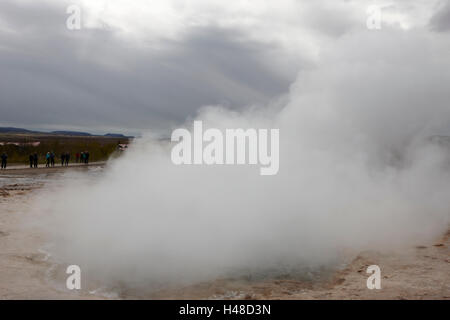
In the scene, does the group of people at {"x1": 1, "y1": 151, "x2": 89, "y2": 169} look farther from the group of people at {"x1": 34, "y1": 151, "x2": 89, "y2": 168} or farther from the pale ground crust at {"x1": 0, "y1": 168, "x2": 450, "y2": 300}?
the pale ground crust at {"x1": 0, "y1": 168, "x2": 450, "y2": 300}

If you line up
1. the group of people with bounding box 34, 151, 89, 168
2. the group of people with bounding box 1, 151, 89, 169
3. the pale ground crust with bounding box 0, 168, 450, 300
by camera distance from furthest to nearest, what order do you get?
the group of people with bounding box 34, 151, 89, 168 → the group of people with bounding box 1, 151, 89, 169 → the pale ground crust with bounding box 0, 168, 450, 300

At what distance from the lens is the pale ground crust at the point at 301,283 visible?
4730mm

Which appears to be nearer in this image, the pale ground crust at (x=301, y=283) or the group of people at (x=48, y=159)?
the pale ground crust at (x=301, y=283)

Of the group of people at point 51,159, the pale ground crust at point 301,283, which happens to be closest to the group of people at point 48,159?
the group of people at point 51,159

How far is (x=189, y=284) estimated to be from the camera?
505cm

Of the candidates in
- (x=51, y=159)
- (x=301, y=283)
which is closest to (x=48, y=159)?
(x=51, y=159)

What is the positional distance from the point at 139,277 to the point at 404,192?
761cm

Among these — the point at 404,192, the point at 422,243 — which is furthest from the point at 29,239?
the point at 404,192

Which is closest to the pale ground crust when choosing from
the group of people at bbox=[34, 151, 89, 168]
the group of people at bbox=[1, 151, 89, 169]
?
the group of people at bbox=[1, 151, 89, 169]

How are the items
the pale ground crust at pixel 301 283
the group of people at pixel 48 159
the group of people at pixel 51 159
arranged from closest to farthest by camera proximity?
the pale ground crust at pixel 301 283, the group of people at pixel 48 159, the group of people at pixel 51 159

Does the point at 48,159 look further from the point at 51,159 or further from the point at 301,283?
the point at 301,283

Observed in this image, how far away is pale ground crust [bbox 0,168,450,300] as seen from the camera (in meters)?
4.73

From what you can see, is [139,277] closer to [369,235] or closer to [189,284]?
[189,284]

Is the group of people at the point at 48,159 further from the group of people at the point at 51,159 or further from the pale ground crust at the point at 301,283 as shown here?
the pale ground crust at the point at 301,283
